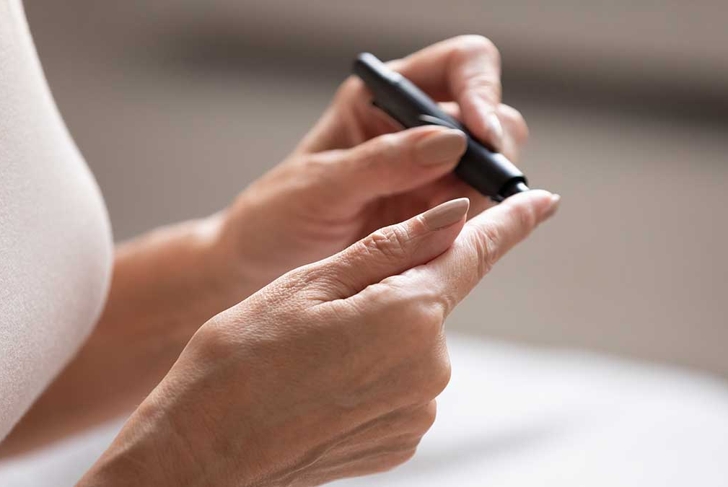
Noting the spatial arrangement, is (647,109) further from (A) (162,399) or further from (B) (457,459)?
(A) (162,399)

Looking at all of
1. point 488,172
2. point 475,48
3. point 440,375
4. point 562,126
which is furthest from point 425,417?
point 562,126

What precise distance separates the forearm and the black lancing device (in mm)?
168

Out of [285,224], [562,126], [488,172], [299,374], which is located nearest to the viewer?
[299,374]

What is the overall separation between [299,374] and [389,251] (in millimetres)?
62

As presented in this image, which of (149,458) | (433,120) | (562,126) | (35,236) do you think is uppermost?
(562,126)

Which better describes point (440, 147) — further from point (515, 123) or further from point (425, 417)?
point (425, 417)

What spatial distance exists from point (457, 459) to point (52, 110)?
0.31m

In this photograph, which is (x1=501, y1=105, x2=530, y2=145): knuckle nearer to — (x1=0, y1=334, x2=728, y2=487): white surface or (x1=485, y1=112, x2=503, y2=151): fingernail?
(x1=485, y1=112, x2=503, y2=151): fingernail

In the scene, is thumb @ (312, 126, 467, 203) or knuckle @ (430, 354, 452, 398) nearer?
knuckle @ (430, 354, 452, 398)

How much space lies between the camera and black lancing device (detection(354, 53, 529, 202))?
467mm

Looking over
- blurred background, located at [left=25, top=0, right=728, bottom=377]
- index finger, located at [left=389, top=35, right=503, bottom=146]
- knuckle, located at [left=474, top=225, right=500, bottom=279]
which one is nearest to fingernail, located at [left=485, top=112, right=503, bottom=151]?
index finger, located at [left=389, top=35, right=503, bottom=146]

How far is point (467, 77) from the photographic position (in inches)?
21.0

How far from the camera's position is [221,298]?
619 millimetres

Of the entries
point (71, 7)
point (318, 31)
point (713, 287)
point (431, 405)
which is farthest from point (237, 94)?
point (431, 405)
